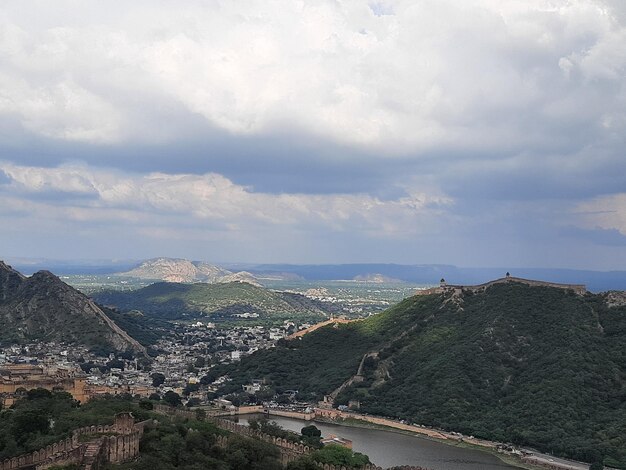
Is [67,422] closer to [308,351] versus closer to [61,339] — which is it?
[308,351]

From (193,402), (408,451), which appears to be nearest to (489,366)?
(408,451)

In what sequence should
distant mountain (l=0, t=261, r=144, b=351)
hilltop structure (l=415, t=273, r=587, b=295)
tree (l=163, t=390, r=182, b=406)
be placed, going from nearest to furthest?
tree (l=163, t=390, r=182, b=406) → hilltop structure (l=415, t=273, r=587, b=295) → distant mountain (l=0, t=261, r=144, b=351)

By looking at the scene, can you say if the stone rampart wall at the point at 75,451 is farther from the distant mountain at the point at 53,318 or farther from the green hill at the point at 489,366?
the distant mountain at the point at 53,318

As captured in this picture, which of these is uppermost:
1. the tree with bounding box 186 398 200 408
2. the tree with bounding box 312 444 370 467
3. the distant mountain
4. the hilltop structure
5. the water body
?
the hilltop structure

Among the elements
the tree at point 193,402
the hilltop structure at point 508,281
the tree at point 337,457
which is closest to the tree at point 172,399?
the tree at point 193,402

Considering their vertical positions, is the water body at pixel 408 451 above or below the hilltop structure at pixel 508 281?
below

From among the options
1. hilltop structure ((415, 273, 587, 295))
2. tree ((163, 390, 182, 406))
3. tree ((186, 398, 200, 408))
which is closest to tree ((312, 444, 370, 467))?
tree ((163, 390, 182, 406))

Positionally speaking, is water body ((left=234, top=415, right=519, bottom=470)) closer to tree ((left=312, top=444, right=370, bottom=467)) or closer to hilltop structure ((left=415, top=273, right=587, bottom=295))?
tree ((left=312, top=444, right=370, bottom=467))
